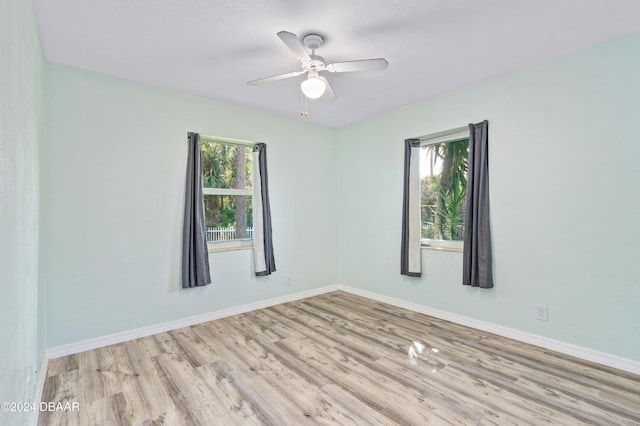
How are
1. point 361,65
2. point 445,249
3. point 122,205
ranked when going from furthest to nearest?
point 445,249 < point 122,205 < point 361,65

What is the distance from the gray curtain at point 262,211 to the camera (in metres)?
3.98

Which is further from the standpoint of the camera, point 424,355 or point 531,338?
point 531,338

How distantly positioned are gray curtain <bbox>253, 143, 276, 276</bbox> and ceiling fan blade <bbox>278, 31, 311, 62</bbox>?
1905 mm

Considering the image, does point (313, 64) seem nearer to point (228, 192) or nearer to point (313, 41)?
point (313, 41)

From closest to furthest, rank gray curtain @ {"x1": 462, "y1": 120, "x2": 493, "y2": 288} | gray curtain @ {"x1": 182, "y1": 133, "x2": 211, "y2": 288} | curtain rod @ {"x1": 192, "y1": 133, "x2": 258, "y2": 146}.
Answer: gray curtain @ {"x1": 462, "y1": 120, "x2": 493, "y2": 288}
gray curtain @ {"x1": 182, "y1": 133, "x2": 211, "y2": 288}
curtain rod @ {"x1": 192, "y1": 133, "x2": 258, "y2": 146}

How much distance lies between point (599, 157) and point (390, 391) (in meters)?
2.42

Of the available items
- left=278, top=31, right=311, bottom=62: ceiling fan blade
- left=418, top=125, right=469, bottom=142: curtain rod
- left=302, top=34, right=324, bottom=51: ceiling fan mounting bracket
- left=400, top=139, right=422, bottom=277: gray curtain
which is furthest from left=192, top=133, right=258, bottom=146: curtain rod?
left=418, top=125, right=469, bottom=142: curtain rod

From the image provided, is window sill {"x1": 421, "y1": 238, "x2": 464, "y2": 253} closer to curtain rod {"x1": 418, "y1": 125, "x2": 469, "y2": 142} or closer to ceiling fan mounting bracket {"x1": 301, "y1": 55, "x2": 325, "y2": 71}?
curtain rod {"x1": 418, "y1": 125, "x2": 469, "y2": 142}

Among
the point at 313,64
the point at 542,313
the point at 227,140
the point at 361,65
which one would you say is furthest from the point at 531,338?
the point at 227,140

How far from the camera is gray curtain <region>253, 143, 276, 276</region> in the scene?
398 centimetres

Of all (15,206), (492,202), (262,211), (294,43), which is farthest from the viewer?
(262,211)

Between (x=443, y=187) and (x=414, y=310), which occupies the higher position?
(x=443, y=187)

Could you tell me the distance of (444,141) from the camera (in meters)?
3.68

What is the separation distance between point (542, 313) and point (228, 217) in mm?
3367
